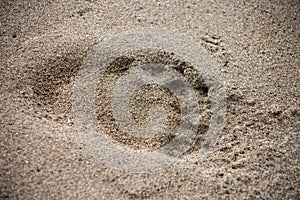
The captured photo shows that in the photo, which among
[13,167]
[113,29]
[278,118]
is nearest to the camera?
[13,167]

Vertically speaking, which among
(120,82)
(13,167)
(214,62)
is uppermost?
(214,62)

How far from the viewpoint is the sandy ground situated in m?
1.29

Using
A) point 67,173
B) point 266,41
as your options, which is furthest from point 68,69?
point 266,41

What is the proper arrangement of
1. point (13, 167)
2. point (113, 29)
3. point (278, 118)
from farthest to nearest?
1. point (113, 29)
2. point (278, 118)
3. point (13, 167)

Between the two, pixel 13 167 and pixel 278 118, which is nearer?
pixel 13 167

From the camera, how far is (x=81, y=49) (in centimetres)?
152

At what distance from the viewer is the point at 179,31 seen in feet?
5.20

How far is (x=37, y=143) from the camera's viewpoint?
1331 millimetres

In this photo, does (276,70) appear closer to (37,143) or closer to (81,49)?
(81,49)

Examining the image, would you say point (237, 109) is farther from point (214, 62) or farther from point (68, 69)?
point (68, 69)

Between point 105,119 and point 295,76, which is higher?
point 295,76

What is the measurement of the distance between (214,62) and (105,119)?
1.76 feet

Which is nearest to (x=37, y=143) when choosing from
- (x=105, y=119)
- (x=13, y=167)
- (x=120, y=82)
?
(x=13, y=167)

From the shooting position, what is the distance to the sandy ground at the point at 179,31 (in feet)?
4.25
